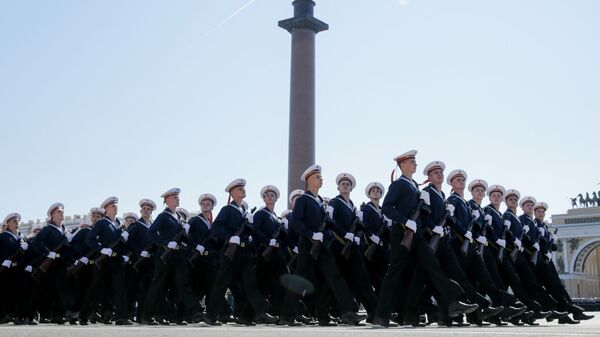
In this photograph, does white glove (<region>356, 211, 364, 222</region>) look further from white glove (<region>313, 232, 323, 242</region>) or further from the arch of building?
the arch of building

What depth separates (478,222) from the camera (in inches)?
400

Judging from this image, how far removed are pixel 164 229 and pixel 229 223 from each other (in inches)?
53.8

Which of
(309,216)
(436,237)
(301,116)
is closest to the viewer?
(436,237)

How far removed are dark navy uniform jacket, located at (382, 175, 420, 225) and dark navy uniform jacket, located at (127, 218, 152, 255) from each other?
5472 mm

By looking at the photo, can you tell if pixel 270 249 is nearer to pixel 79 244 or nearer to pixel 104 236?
pixel 104 236

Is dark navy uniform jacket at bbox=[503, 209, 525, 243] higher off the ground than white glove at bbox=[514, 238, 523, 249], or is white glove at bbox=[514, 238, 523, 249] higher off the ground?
dark navy uniform jacket at bbox=[503, 209, 525, 243]

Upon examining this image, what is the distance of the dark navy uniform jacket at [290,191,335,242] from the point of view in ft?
32.2

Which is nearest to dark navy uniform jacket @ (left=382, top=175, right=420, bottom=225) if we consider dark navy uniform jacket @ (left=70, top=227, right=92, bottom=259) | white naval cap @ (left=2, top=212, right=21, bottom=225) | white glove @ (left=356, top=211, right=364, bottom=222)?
white glove @ (left=356, top=211, right=364, bottom=222)

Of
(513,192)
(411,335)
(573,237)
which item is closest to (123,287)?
(513,192)

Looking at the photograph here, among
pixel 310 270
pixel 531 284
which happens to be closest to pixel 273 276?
pixel 310 270

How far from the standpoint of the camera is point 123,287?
12555 mm

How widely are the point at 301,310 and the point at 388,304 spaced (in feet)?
8.28

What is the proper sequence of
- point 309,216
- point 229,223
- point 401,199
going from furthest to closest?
point 229,223 → point 309,216 → point 401,199

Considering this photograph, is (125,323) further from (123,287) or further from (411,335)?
(411,335)
